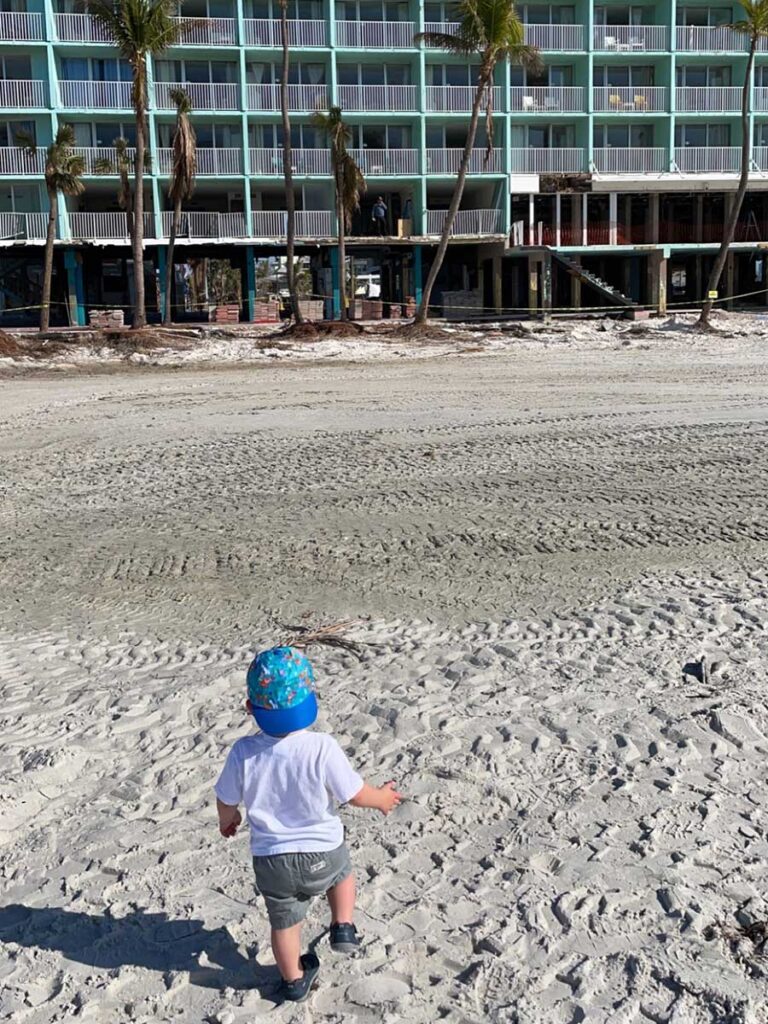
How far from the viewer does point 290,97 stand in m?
40.4

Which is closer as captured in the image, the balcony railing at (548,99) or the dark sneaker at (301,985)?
the dark sneaker at (301,985)

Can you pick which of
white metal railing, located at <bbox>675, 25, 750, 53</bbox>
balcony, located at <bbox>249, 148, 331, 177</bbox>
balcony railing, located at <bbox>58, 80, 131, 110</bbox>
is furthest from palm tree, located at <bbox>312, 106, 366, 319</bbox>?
white metal railing, located at <bbox>675, 25, 750, 53</bbox>

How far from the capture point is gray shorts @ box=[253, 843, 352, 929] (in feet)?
10.1

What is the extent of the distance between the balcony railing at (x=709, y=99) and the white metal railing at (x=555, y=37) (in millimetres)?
4607

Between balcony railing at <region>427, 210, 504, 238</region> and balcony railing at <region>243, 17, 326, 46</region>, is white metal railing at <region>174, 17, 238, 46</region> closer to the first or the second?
balcony railing at <region>243, 17, 326, 46</region>

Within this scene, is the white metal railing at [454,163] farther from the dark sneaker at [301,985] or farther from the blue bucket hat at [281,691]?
the dark sneaker at [301,985]

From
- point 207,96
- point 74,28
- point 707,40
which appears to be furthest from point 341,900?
point 707,40

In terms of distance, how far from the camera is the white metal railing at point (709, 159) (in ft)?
138

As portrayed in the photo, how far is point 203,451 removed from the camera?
1208 cm

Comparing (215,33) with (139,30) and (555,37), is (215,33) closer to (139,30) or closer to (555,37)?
(139,30)

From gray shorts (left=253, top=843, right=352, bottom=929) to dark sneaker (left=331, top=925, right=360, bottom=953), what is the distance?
0.15m

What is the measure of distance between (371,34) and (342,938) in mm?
42057

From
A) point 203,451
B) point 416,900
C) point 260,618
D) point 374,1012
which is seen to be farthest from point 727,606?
point 203,451

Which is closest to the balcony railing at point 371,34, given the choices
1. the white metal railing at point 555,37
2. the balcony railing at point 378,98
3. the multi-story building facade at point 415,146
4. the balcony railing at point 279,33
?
the multi-story building facade at point 415,146
